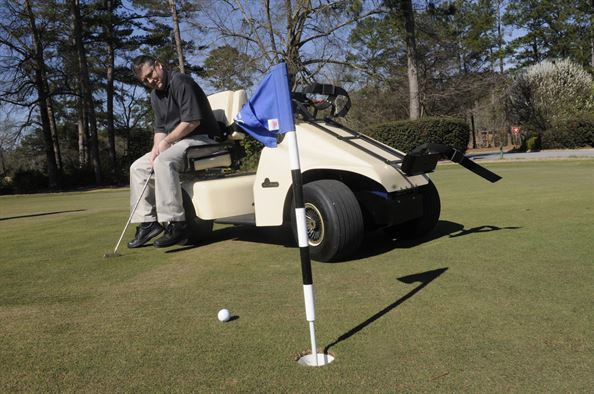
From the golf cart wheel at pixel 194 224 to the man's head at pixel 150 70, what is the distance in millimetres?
1228

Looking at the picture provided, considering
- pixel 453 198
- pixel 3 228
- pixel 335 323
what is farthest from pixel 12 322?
pixel 453 198

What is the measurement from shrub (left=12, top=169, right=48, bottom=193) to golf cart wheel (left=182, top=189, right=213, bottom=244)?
28714 mm

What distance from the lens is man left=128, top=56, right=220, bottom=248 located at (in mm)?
5066

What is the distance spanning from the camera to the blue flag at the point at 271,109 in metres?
2.68

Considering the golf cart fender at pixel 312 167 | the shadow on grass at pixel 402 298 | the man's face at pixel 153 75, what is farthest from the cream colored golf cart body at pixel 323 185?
the man's face at pixel 153 75

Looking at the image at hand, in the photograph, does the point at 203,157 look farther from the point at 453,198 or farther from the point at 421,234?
the point at 453,198

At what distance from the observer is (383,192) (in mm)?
4199

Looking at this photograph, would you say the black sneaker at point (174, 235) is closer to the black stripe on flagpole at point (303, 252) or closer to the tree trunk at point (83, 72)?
the black stripe on flagpole at point (303, 252)

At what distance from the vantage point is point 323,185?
418 centimetres

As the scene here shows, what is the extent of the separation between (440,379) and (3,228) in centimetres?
833

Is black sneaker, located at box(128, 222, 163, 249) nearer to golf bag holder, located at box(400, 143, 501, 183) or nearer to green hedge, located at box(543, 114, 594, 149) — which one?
golf bag holder, located at box(400, 143, 501, 183)

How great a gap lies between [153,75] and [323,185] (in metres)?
2.38

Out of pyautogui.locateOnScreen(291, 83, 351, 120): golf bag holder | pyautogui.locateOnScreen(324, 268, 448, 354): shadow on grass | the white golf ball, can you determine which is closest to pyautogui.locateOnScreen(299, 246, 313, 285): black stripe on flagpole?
pyautogui.locateOnScreen(324, 268, 448, 354): shadow on grass

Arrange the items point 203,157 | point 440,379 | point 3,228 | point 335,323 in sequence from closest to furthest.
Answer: point 440,379, point 335,323, point 203,157, point 3,228
